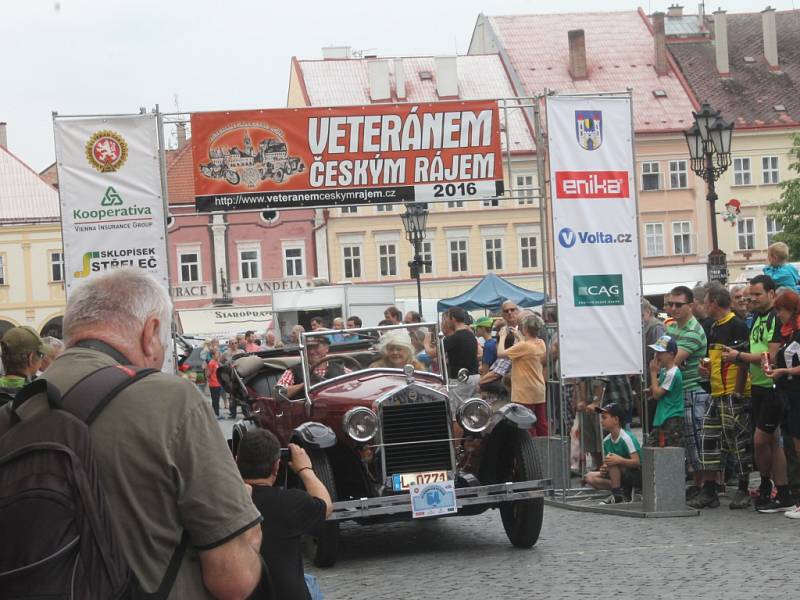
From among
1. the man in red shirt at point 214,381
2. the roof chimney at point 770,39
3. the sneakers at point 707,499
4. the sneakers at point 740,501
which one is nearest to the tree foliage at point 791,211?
the roof chimney at point 770,39

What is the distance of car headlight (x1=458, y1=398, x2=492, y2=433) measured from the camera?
35.0 feet

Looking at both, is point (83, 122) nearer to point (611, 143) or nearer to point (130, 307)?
point (611, 143)

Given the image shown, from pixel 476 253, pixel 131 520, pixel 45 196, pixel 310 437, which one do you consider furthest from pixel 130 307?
pixel 45 196

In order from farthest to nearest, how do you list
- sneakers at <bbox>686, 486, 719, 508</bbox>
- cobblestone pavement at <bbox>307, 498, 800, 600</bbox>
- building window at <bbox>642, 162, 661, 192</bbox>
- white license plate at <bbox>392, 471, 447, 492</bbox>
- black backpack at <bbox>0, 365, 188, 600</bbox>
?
building window at <bbox>642, 162, 661, 192</bbox>, sneakers at <bbox>686, 486, 719, 508</bbox>, white license plate at <bbox>392, 471, 447, 492</bbox>, cobblestone pavement at <bbox>307, 498, 800, 600</bbox>, black backpack at <bbox>0, 365, 188, 600</bbox>

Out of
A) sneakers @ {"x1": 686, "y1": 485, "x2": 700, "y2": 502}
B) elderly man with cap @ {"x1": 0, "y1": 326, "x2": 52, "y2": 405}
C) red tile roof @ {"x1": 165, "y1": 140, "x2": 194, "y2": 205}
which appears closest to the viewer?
elderly man with cap @ {"x1": 0, "y1": 326, "x2": 52, "y2": 405}

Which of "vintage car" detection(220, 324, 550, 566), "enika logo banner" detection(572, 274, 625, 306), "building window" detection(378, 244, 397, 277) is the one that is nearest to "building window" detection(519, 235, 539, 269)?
"building window" detection(378, 244, 397, 277)

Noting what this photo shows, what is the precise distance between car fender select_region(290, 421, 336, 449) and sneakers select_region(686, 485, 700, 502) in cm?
397

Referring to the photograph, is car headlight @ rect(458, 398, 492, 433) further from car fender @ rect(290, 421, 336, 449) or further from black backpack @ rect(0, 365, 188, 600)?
black backpack @ rect(0, 365, 188, 600)

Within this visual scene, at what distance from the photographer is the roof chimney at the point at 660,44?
6806cm

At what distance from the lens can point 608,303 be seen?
41.6ft

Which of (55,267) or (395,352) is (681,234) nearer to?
(55,267)

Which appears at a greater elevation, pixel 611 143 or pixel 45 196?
pixel 45 196

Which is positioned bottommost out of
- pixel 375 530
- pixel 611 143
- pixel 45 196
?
pixel 375 530

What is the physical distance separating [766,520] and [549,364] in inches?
114
